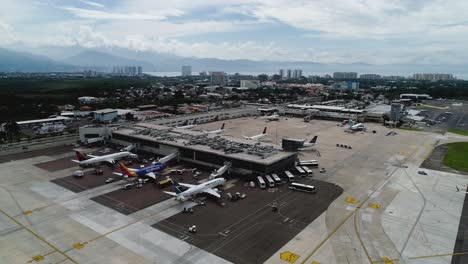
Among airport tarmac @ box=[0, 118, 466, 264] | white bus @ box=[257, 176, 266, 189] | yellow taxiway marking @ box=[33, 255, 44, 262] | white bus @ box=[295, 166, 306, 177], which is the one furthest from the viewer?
white bus @ box=[295, 166, 306, 177]

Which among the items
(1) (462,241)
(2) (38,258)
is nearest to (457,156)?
(1) (462,241)

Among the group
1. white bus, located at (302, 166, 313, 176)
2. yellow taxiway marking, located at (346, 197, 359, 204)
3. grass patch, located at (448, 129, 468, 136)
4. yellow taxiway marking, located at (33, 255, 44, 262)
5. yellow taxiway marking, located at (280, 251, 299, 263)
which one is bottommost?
yellow taxiway marking, located at (33, 255, 44, 262)

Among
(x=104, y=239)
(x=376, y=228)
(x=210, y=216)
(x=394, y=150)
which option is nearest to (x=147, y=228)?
(x=104, y=239)

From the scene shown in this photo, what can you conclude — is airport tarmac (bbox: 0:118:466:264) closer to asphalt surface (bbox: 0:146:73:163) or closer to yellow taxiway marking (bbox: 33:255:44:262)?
yellow taxiway marking (bbox: 33:255:44:262)

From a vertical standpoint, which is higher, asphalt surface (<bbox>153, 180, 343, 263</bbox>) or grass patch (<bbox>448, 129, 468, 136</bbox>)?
A: grass patch (<bbox>448, 129, 468, 136</bbox>)

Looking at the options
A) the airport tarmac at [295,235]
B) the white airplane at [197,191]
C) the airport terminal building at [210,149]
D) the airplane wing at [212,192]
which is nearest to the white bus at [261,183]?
the airport terminal building at [210,149]

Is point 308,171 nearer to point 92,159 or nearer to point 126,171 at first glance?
point 126,171

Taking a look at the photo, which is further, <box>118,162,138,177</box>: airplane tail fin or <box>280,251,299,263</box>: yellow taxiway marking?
<box>118,162,138,177</box>: airplane tail fin

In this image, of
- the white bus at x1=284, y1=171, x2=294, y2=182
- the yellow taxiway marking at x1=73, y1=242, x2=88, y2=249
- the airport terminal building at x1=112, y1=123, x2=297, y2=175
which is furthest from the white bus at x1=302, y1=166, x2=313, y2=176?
the yellow taxiway marking at x1=73, y1=242, x2=88, y2=249
